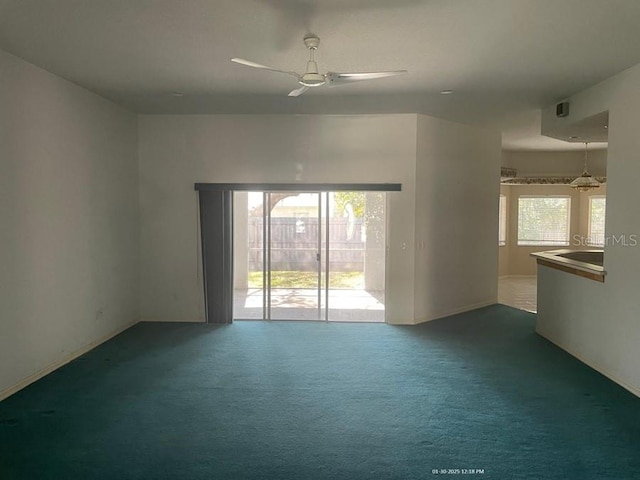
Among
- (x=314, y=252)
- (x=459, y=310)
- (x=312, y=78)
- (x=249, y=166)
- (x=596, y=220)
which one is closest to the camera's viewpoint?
(x=312, y=78)

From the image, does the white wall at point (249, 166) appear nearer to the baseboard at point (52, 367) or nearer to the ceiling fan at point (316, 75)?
the baseboard at point (52, 367)

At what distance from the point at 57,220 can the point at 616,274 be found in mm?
5229

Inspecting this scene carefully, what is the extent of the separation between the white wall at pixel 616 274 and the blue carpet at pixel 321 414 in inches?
8.5

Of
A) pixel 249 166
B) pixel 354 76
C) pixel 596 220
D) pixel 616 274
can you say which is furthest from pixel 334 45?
pixel 596 220

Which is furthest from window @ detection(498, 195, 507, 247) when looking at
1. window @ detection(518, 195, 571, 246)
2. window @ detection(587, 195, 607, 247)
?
window @ detection(587, 195, 607, 247)

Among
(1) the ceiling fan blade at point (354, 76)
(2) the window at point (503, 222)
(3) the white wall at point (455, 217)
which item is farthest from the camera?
(2) the window at point (503, 222)

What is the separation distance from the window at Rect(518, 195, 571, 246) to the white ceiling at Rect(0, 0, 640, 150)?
5.60 metres

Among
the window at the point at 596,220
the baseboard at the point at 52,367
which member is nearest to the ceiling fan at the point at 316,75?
the baseboard at the point at 52,367

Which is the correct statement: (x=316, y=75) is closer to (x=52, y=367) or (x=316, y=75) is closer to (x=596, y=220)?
(x=52, y=367)

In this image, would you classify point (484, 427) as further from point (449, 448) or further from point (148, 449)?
point (148, 449)

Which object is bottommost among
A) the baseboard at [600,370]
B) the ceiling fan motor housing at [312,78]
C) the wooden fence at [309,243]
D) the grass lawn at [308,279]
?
the baseboard at [600,370]

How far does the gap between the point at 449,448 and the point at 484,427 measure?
16.7 inches

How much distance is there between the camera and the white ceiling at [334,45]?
2.71m

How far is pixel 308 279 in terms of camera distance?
6180 millimetres
